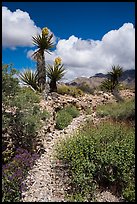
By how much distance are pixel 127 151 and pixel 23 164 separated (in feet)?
6.50

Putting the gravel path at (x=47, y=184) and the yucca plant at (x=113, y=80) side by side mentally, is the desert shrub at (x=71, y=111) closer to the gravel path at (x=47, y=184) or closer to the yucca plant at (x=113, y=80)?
the gravel path at (x=47, y=184)

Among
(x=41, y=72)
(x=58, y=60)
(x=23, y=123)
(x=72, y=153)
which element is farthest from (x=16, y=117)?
(x=58, y=60)

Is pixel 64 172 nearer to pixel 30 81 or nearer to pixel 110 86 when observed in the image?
pixel 30 81

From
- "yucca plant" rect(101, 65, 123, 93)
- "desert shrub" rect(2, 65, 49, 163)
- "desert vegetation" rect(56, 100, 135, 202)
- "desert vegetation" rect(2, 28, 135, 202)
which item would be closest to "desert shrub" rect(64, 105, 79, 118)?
"desert vegetation" rect(2, 28, 135, 202)

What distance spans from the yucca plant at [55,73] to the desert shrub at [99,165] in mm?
7703

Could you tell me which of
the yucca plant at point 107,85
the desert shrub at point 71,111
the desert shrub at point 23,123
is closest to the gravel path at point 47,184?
the desert shrub at point 23,123

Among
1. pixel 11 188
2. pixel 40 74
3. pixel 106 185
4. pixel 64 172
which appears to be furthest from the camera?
pixel 40 74

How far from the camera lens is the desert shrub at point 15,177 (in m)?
4.63

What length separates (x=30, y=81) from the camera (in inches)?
513

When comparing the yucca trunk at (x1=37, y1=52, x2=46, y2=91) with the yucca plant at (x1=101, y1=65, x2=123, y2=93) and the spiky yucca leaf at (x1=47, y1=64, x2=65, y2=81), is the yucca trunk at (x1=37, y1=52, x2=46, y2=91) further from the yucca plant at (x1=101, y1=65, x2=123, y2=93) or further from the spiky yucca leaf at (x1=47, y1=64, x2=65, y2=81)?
the yucca plant at (x1=101, y1=65, x2=123, y2=93)

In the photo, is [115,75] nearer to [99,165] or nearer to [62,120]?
[62,120]

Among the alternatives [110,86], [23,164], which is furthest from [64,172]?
[110,86]

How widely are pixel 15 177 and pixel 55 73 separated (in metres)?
8.56

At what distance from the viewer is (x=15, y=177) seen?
4.86m
